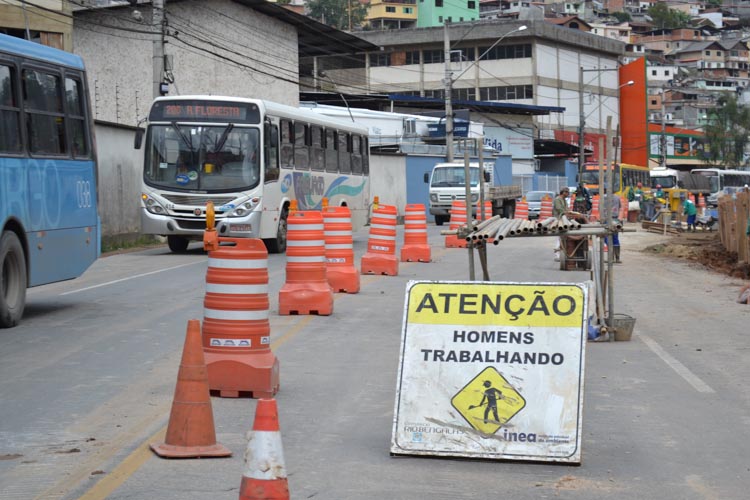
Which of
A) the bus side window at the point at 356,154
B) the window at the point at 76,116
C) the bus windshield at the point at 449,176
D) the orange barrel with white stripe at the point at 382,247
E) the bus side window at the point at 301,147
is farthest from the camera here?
the bus windshield at the point at 449,176

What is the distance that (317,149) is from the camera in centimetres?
2989

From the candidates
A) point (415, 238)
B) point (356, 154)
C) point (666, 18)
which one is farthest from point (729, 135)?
point (415, 238)

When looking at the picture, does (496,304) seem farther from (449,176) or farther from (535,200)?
(535,200)

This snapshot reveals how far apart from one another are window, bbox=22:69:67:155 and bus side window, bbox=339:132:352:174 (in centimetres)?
1737

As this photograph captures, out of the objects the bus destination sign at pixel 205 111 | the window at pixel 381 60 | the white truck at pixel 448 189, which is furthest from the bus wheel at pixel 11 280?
the window at pixel 381 60

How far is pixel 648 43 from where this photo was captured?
17762 cm

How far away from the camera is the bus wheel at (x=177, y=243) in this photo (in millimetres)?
26828

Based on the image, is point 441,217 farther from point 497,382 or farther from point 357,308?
point 497,382

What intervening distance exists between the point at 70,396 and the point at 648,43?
177 metres

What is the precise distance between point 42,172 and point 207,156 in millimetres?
11063

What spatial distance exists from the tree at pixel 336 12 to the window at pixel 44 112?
13397cm

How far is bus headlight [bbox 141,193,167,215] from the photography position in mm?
25266

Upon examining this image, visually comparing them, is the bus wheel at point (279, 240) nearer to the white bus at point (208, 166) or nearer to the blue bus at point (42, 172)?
the white bus at point (208, 166)

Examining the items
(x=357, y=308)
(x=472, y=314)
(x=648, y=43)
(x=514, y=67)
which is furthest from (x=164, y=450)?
(x=648, y=43)
